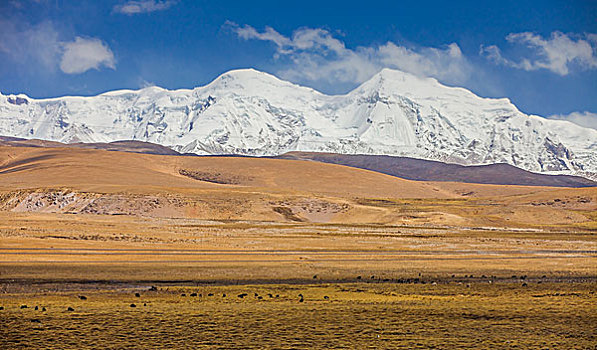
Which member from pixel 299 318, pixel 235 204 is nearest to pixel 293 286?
pixel 299 318

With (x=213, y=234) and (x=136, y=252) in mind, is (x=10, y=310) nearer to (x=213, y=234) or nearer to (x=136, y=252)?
(x=136, y=252)

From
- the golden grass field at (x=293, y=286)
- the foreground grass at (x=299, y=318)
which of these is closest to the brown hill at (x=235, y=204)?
the golden grass field at (x=293, y=286)

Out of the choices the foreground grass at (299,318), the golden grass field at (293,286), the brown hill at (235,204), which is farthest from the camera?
the brown hill at (235,204)

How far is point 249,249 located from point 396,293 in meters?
26.4

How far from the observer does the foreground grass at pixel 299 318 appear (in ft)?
59.0

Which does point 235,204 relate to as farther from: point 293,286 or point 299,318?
point 299,318

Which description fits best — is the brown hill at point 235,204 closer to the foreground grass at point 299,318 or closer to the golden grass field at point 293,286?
the golden grass field at point 293,286

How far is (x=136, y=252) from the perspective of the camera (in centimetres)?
4659

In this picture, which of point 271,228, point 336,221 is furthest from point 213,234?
point 336,221

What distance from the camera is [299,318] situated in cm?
2128

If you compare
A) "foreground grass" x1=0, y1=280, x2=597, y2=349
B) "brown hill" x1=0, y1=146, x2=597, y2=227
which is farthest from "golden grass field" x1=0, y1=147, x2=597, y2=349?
"brown hill" x1=0, y1=146, x2=597, y2=227

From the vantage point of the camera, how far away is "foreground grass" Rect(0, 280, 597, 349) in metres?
18.0

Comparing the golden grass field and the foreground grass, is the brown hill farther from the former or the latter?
the foreground grass

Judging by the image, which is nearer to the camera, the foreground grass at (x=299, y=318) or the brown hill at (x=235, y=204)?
the foreground grass at (x=299, y=318)
